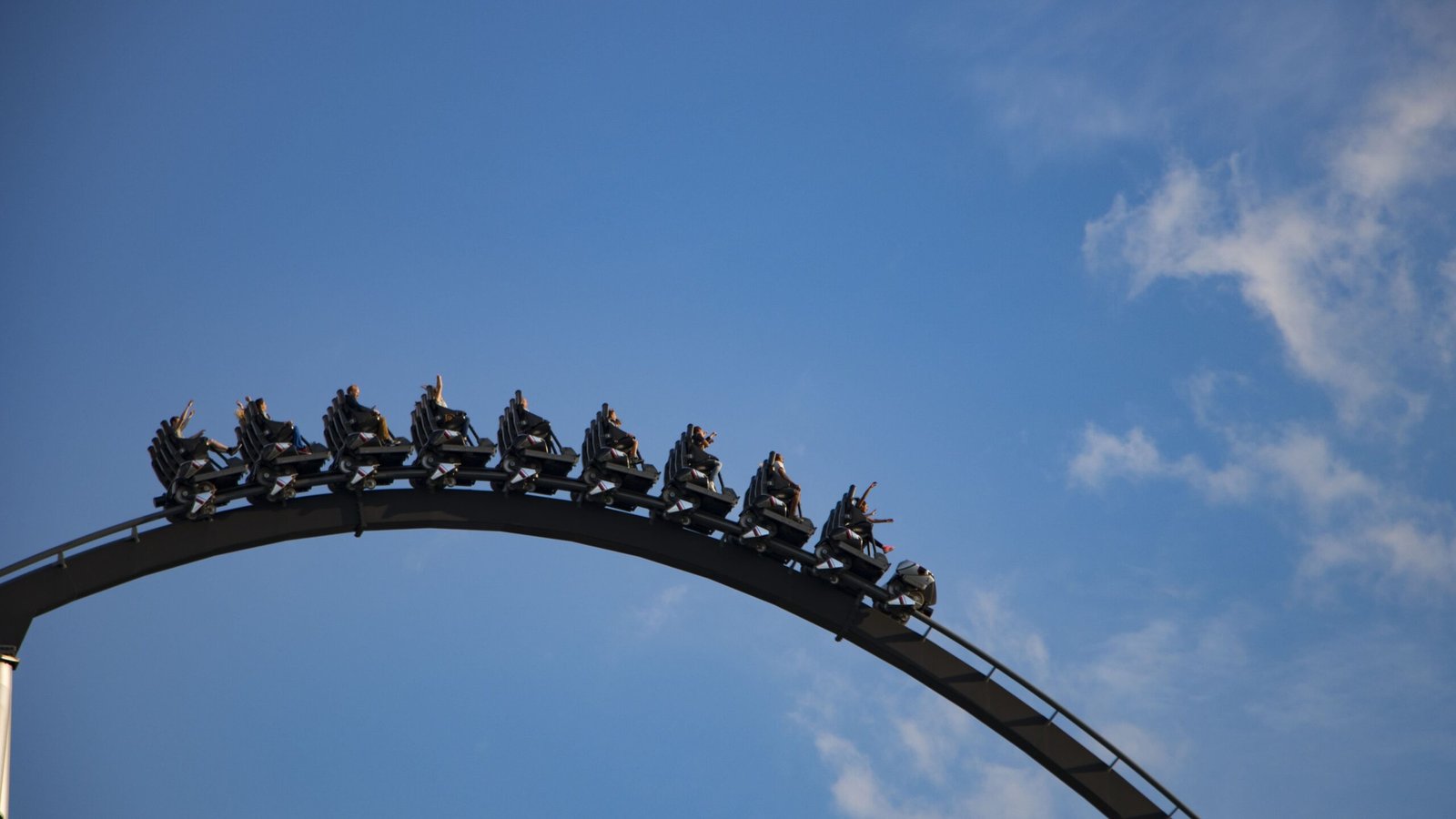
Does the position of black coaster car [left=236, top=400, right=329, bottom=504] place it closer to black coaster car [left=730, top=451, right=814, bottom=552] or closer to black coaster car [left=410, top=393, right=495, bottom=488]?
black coaster car [left=410, top=393, right=495, bottom=488]

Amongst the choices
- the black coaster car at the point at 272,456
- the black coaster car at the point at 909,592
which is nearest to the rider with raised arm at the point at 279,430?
the black coaster car at the point at 272,456

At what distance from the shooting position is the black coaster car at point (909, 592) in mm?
27734

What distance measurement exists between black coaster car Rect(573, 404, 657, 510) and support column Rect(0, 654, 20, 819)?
822cm

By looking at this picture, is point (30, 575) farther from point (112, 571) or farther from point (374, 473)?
point (374, 473)

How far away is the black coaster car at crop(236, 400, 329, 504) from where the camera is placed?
83.7 ft

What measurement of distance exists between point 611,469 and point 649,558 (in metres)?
1.55

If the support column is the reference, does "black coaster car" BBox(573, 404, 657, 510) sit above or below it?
above

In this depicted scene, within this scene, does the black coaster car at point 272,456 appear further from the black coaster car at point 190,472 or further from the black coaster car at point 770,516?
the black coaster car at point 770,516

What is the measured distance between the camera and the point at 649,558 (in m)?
27.2

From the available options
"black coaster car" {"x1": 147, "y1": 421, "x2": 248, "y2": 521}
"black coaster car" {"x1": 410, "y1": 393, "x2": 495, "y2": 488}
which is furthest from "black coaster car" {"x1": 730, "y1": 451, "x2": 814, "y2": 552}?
"black coaster car" {"x1": 147, "y1": 421, "x2": 248, "y2": 521}

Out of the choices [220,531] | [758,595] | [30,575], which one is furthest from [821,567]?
[30,575]

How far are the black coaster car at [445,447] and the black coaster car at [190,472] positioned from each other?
A: 262 cm

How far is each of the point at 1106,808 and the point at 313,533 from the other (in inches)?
508

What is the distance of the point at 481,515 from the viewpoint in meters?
26.6
